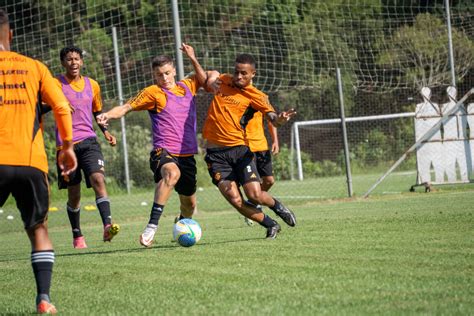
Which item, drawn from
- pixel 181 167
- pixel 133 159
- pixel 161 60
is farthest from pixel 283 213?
pixel 133 159

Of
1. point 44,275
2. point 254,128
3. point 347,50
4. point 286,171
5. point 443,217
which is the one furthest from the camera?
point 286,171

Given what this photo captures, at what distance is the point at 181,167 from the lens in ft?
32.3

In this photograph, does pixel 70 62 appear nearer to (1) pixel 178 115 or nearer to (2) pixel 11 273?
(1) pixel 178 115

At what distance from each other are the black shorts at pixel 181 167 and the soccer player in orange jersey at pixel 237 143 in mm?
212

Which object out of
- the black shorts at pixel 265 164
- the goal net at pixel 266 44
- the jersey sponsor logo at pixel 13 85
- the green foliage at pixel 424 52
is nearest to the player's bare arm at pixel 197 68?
the black shorts at pixel 265 164

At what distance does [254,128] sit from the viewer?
467 inches

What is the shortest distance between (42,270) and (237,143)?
15.0 ft

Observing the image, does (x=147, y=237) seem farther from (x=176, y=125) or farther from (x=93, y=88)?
(x=93, y=88)

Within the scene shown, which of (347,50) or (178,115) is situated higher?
(347,50)

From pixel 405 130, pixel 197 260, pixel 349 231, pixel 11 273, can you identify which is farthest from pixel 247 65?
pixel 405 130

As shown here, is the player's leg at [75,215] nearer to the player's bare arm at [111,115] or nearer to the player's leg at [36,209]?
the player's bare arm at [111,115]

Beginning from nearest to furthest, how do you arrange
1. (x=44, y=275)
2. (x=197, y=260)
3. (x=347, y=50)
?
(x=44, y=275)
(x=197, y=260)
(x=347, y=50)

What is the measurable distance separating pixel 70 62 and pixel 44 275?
17.3 ft

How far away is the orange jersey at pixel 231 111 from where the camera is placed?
32.7 ft
